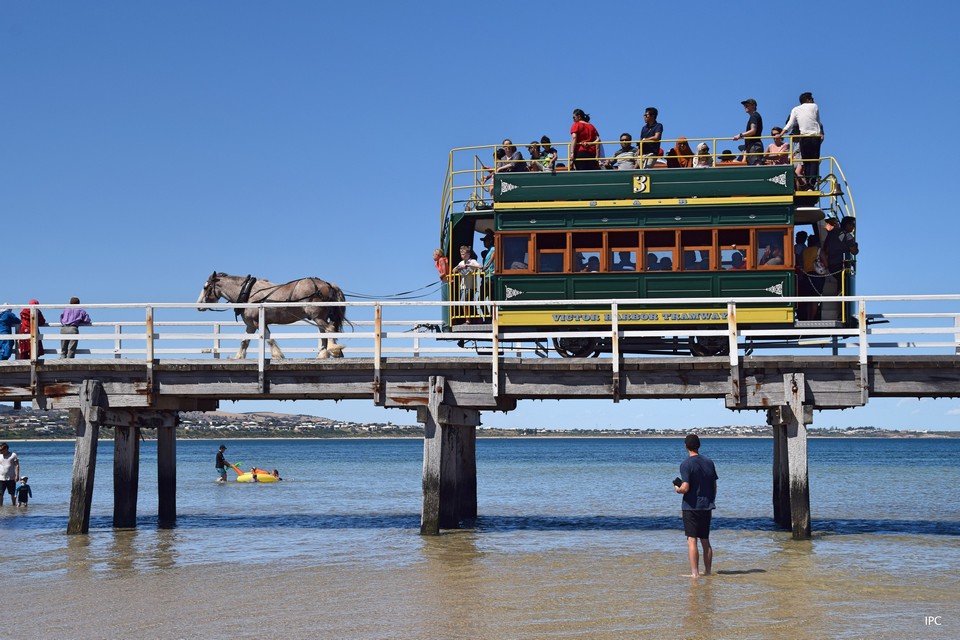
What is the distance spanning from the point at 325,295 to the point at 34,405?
5788 mm

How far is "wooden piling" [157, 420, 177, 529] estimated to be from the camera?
23.4m

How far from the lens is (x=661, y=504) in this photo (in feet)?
112

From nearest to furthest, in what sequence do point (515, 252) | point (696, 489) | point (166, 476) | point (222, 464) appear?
point (696, 489) → point (515, 252) → point (166, 476) → point (222, 464)

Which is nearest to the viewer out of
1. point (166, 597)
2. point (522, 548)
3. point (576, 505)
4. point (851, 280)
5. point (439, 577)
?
point (166, 597)

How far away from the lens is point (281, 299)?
23.0 meters

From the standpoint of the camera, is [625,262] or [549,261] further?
[549,261]

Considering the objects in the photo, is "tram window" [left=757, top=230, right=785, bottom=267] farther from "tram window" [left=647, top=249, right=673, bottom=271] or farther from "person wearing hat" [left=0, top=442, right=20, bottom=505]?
"person wearing hat" [left=0, top=442, right=20, bottom=505]

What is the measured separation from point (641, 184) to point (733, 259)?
2189 mm

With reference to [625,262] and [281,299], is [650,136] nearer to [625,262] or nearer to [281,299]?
[625,262]

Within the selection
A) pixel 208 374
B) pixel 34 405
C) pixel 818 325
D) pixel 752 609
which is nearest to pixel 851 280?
pixel 818 325

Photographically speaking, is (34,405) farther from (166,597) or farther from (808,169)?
(808,169)

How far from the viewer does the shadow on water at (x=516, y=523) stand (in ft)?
76.1

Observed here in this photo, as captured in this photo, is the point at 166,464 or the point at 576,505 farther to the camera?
the point at 576,505

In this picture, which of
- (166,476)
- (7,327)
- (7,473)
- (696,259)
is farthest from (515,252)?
(7,473)
